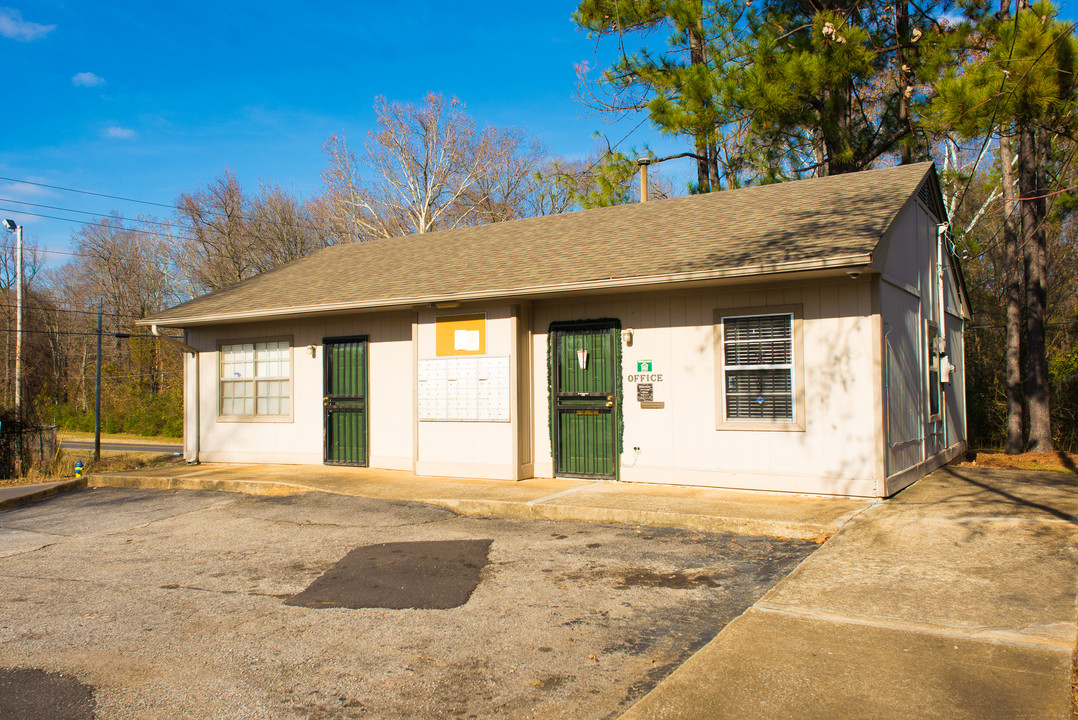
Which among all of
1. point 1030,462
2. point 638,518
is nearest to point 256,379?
point 638,518

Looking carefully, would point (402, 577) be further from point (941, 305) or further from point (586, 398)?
point (941, 305)

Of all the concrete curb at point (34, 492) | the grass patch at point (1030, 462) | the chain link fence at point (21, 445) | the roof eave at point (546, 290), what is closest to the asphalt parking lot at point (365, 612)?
the concrete curb at point (34, 492)

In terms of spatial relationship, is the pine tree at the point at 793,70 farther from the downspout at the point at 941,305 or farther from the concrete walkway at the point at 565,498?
the concrete walkway at the point at 565,498

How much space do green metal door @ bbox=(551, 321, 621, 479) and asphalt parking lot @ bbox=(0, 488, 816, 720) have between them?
2368mm

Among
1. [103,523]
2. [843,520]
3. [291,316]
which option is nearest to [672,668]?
[843,520]

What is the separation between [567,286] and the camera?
9.66m

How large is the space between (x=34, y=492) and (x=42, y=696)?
870 centimetres

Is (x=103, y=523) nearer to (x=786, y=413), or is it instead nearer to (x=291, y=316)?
(x=291, y=316)

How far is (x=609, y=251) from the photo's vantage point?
10.8 metres

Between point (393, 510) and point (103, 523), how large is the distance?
11.2 feet

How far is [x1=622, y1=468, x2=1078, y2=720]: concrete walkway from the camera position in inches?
133

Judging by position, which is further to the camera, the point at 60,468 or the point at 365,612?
the point at 60,468

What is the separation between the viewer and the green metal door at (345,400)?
12.3 m

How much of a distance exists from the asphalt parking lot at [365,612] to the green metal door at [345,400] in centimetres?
373
